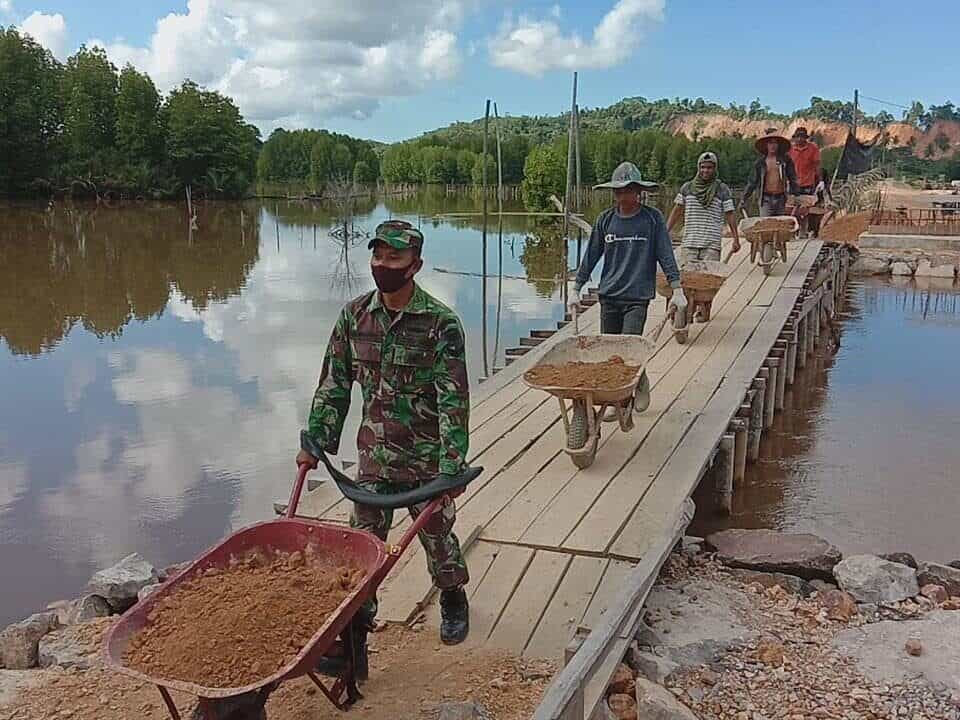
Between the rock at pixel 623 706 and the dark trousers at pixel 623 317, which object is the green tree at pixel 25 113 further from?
the rock at pixel 623 706

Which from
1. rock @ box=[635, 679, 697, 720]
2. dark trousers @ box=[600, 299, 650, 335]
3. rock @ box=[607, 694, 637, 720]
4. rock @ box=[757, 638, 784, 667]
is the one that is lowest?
rock @ box=[757, 638, 784, 667]

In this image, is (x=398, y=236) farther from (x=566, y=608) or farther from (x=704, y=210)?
(x=704, y=210)

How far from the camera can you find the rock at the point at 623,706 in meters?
3.63

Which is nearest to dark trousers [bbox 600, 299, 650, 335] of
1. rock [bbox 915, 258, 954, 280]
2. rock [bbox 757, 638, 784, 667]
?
rock [bbox 757, 638, 784, 667]

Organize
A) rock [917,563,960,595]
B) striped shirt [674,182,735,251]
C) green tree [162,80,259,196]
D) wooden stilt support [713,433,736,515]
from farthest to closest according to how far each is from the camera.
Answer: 1. green tree [162,80,259,196]
2. striped shirt [674,182,735,251]
3. wooden stilt support [713,433,736,515]
4. rock [917,563,960,595]

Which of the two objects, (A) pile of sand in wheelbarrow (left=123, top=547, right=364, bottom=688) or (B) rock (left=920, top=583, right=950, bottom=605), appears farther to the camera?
(B) rock (left=920, top=583, right=950, bottom=605)

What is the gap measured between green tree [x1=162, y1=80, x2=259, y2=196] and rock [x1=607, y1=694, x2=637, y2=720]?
2119 inches

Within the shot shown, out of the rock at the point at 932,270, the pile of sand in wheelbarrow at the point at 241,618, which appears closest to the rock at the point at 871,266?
the rock at the point at 932,270

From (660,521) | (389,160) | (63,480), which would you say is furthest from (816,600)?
(389,160)

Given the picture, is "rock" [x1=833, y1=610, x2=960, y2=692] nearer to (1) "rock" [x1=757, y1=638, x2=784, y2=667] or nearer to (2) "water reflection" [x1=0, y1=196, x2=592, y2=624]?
(1) "rock" [x1=757, y1=638, x2=784, y2=667]

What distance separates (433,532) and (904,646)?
7.70ft

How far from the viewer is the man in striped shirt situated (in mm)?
9047

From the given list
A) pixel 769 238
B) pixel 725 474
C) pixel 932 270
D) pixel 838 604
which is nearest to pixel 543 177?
pixel 932 270

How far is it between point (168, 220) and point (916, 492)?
36.9 meters
